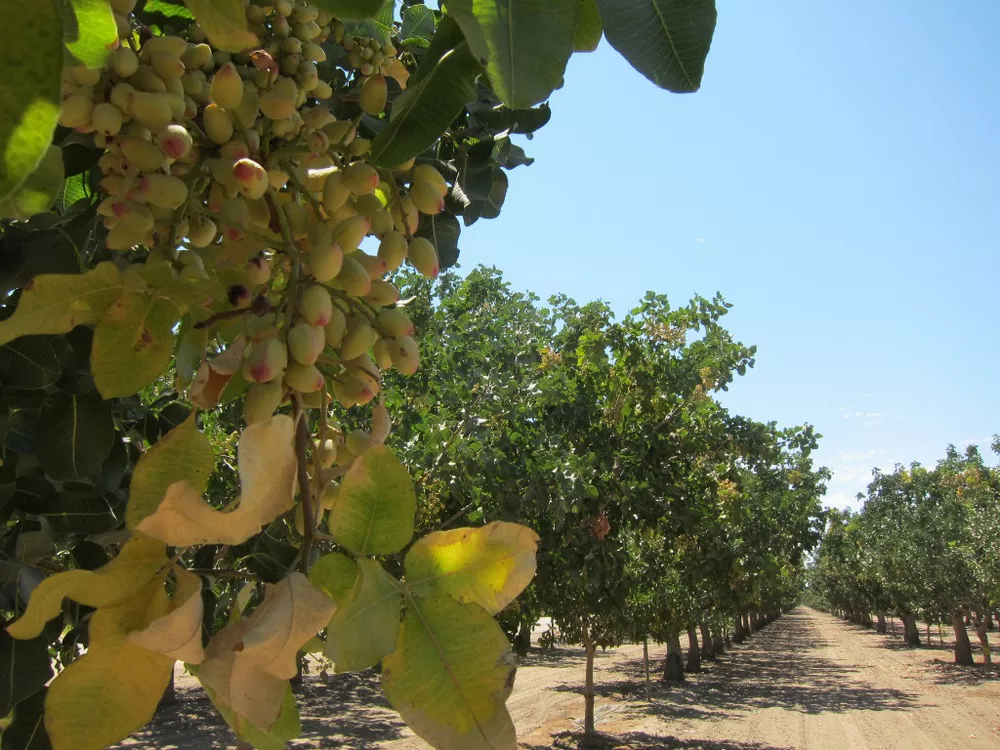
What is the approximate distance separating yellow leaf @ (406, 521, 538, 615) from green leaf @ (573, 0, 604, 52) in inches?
15.3

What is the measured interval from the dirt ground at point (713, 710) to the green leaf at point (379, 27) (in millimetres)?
11767

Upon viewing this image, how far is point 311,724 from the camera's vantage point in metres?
13.1

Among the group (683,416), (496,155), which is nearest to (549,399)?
(683,416)

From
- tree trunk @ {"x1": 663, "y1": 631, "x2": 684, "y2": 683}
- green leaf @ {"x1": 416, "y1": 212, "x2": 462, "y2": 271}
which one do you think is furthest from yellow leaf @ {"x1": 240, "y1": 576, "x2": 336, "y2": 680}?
tree trunk @ {"x1": 663, "y1": 631, "x2": 684, "y2": 683}

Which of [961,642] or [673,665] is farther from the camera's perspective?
[961,642]

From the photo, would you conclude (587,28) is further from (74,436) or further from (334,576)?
(74,436)

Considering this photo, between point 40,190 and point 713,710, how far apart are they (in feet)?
61.3

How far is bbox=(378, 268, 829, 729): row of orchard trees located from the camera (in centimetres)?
645

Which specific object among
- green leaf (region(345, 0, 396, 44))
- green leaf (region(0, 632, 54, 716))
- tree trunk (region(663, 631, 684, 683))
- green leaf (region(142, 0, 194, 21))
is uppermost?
green leaf (region(345, 0, 396, 44))

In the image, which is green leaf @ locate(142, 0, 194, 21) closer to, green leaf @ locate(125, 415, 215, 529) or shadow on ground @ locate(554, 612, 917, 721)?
green leaf @ locate(125, 415, 215, 529)

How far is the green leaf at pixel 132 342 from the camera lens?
659 millimetres

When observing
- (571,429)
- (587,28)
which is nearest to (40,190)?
(587,28)

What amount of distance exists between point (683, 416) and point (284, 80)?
27.6 ft

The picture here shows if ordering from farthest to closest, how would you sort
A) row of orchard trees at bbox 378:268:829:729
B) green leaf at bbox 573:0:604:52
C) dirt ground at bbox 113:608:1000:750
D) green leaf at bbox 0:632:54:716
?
dirt ground at bbox 113:608:1000:750 < row of orchard trees at bbox 378:268:829:729 < green leaf at bbox 0:632:54:716 < green leaf at bbox 573:0:604:52
